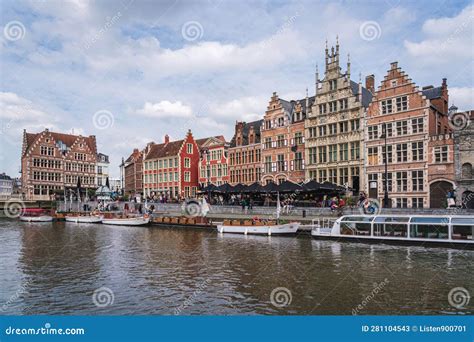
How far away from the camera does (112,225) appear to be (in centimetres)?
4222

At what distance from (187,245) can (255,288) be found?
11.6 metres

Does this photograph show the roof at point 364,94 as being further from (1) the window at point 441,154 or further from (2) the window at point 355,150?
(1) the window at point 441,154


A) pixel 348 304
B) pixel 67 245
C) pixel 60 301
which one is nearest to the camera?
pixel 348 304

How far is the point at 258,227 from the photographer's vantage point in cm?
2930

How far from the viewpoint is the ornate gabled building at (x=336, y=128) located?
136 feet

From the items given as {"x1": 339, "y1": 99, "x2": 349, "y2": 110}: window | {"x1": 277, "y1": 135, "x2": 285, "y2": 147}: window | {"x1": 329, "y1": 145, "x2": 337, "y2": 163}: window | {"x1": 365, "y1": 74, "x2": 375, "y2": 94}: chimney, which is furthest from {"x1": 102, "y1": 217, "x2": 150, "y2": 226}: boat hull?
{"x1": 365, "y1": 74, "x2": 375, "y2": 94}: chimney

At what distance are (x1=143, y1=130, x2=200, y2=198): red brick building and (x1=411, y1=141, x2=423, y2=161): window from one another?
3620cm

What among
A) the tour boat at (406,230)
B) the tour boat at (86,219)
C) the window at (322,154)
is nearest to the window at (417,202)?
the window at (322,154)

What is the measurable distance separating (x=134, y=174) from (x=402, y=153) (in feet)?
193

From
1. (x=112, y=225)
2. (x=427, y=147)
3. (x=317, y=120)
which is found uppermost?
(x=317, y=120)

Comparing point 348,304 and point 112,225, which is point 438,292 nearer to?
point 348,304

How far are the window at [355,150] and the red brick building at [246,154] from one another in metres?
13.2

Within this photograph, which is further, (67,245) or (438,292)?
(67,245)

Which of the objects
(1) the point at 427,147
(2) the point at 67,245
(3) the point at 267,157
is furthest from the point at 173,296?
(3) the point at 267,157
